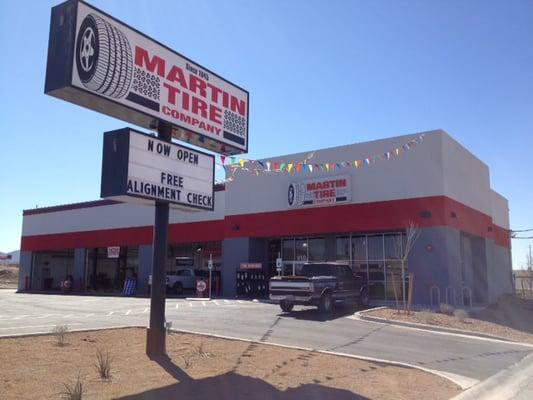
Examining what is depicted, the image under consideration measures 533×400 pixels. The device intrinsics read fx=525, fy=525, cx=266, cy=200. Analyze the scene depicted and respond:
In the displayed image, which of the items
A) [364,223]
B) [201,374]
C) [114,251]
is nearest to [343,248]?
[364,223]

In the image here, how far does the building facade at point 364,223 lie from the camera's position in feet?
81.6

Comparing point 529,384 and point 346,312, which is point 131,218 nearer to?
point 346,312

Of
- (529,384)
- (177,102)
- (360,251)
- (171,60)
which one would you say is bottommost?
(529,384)

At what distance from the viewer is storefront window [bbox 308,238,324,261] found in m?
29.4

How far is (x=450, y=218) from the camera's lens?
2498 centimetres

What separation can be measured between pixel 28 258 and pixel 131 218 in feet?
47.0

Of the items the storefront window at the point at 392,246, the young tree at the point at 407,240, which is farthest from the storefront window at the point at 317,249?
the young tree at the point at 407,240

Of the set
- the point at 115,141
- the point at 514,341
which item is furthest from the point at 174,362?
the point at 514,341

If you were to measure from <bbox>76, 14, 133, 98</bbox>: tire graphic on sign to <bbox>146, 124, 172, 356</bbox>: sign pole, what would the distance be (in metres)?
1.39

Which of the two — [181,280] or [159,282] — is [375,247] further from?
[159,282]

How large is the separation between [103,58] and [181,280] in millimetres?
26065

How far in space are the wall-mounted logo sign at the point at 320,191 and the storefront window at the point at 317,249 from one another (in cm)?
247

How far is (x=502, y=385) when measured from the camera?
361 inches

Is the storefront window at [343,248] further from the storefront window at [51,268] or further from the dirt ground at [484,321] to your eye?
the storefront window at [51,268]
